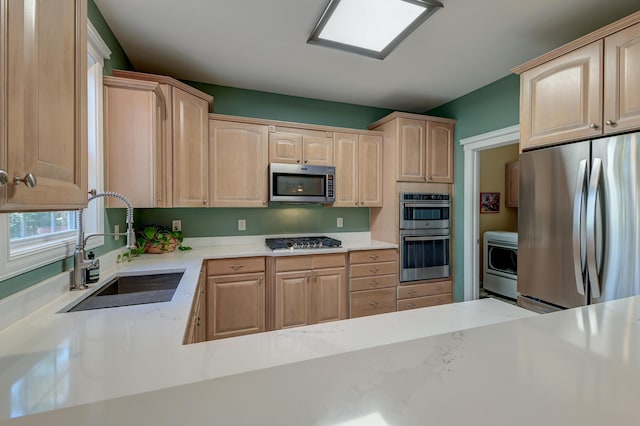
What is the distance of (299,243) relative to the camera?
9.36 ft

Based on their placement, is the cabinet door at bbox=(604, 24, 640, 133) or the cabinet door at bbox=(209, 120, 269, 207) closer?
the cabinet door at bbox=(604, 24, 640, 133)

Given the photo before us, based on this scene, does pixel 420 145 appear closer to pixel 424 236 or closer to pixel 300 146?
pixel 424 236

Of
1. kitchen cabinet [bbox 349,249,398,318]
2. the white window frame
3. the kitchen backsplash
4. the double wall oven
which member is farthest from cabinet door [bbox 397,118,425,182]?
the white window frame

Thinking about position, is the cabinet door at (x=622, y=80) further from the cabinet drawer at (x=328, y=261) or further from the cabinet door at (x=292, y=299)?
the cabinet door at (x=292, y=299)

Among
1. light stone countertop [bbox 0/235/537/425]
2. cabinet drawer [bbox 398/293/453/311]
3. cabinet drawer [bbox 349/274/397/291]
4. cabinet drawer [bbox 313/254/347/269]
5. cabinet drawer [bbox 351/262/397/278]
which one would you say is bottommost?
cabinet drawer [bbox 398/293/453/311]

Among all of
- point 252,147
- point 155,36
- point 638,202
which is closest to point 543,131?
point 638,202

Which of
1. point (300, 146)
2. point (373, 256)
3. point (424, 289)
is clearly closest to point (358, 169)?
point (300, 146)

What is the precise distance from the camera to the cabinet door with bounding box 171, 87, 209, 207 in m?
2.34

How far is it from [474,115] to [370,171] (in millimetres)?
1204

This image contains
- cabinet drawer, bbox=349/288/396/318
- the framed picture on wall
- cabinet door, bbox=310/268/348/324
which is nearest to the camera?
cabinet door, bbox=310/268/348/324

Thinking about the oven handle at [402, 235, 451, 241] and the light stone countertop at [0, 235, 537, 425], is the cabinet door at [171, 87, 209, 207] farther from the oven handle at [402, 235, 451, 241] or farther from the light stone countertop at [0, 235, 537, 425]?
the oven handle at [402, 235, 451, 241]

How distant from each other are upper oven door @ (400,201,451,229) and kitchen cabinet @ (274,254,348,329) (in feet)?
2.69

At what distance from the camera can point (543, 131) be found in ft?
6.19

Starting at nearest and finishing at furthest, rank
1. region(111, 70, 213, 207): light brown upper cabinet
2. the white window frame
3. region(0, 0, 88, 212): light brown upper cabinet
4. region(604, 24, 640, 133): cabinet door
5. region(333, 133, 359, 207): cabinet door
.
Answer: region(0, 0, 88, 212): light brown upper cabinet < the white window frame < region(604, 24, 640, 133): cabinet door < region(111, 70, 213, 207): light brown upper cabinet < region(333, 133, 359, 207): cabinet door
